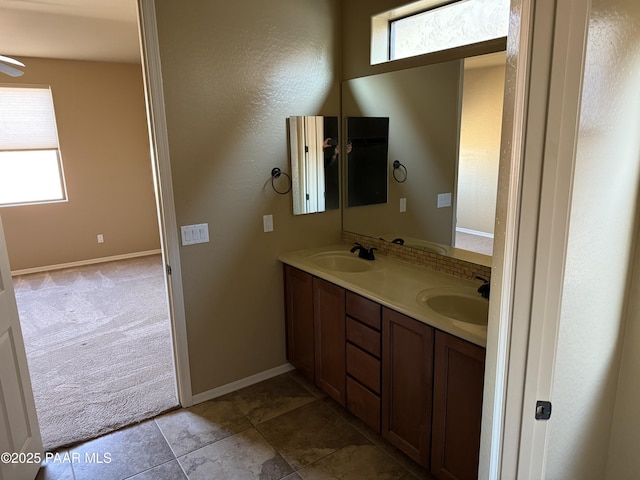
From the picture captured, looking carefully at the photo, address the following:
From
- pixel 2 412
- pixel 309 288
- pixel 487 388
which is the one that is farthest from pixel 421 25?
pixel 2 412

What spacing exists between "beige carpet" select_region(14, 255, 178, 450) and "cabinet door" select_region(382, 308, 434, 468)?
142 cm

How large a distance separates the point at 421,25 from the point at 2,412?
9.30 ft

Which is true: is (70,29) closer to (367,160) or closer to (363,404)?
(367,160)

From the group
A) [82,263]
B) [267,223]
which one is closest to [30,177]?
[82,263]

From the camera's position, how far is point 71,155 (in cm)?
564

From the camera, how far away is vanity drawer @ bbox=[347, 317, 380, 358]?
7.22 feet

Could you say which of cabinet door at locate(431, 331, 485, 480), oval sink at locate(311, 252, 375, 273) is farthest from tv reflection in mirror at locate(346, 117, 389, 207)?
cabinet door at locate(431, 331, 485, 480)

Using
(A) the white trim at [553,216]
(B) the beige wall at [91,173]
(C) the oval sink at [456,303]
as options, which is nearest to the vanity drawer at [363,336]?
(C) the oval sink at [456,303]

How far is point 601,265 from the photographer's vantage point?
1159 mm

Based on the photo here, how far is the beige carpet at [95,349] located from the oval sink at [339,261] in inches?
51.5

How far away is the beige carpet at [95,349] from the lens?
2.65 m

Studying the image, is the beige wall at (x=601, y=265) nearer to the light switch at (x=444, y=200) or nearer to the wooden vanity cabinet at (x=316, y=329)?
the light switch at (x=444, y=200)

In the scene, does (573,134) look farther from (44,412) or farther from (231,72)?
(44,412)

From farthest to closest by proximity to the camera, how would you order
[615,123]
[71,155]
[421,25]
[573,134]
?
[71,155] → [421,25] → [615,123] → [573,134]
